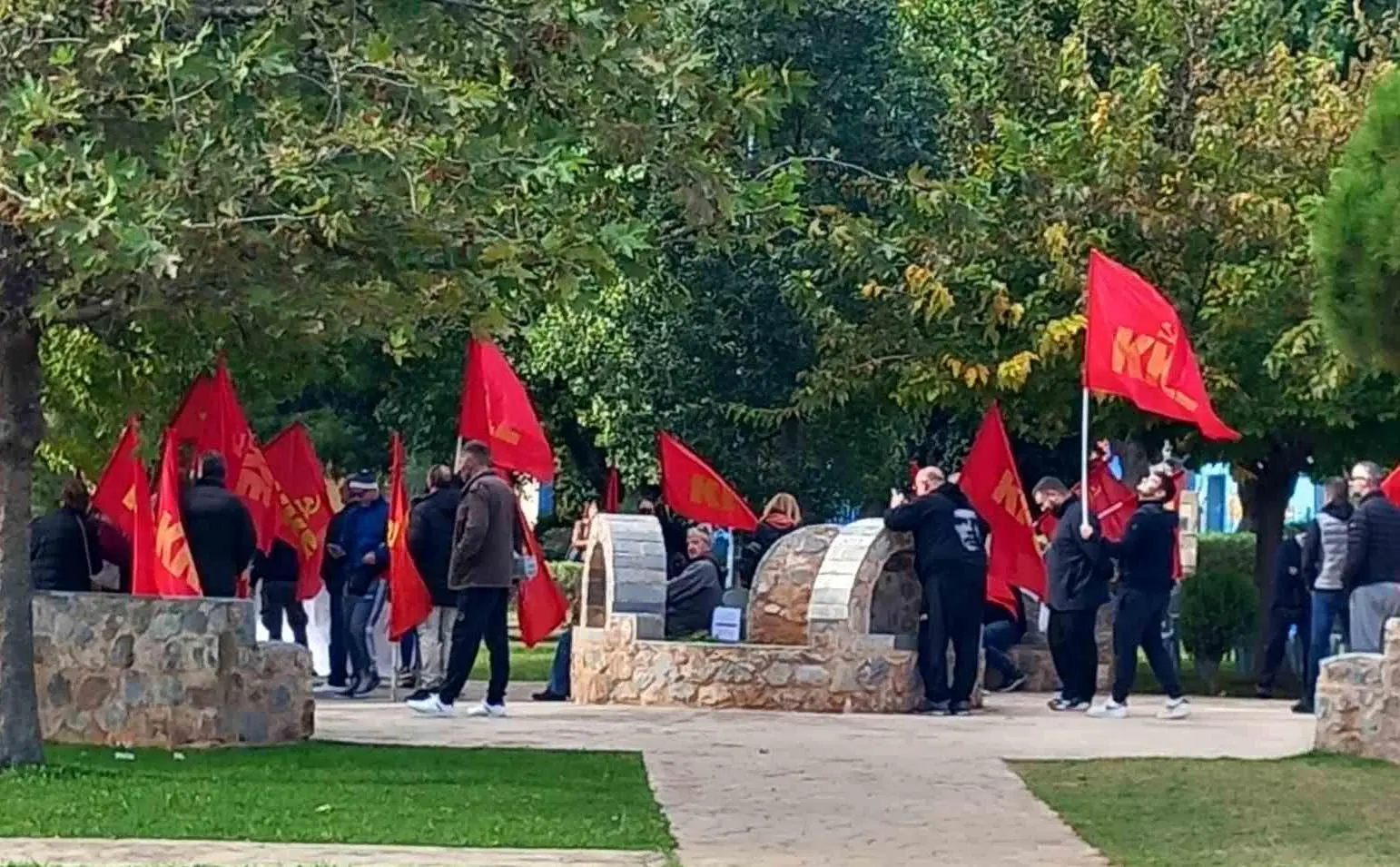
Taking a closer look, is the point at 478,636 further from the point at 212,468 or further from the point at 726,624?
the point at 726,624

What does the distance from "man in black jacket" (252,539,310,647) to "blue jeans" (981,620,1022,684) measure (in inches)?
229


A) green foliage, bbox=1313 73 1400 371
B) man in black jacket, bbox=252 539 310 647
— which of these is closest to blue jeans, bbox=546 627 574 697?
man in black jacket, bbox=252 539 310 647

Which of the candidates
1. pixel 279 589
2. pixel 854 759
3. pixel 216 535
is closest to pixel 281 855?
pixel 854 759

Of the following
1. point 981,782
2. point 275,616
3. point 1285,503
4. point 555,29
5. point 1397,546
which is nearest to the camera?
point 555,29

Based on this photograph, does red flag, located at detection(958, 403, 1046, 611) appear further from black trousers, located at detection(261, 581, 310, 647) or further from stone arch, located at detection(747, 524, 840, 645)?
black trousers, located at detection(261, 581, 310, 647)

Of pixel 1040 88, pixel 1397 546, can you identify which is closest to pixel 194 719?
pixel 1397 546

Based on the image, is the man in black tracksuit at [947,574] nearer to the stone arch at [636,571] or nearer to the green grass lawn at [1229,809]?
the stone arch at [636,571]

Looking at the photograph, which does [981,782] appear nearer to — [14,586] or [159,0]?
[14,586]

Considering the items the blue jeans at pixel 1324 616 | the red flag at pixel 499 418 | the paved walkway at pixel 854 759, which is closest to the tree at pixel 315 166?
the paved walkway at pixel 854 759

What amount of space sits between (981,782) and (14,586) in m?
5.33

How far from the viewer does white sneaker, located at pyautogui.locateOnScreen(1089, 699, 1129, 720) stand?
18.9 meters

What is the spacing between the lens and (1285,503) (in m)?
25.1

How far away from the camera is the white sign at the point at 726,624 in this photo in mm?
19734

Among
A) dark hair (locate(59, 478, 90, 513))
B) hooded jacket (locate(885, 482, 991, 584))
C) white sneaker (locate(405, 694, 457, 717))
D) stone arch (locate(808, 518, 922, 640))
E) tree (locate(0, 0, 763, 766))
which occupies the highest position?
tree (locate(0, 0, 763, 766))
